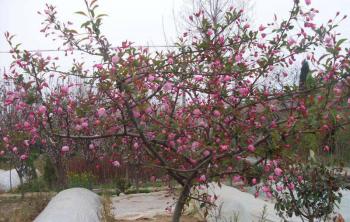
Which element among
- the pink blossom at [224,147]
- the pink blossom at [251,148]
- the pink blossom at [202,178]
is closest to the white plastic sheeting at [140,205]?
the pink blossom at [202,178]

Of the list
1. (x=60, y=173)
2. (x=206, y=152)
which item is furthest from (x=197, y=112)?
(x=60, y=173)

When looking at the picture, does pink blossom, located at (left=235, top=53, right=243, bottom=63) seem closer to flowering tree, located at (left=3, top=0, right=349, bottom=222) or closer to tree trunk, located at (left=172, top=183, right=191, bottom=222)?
flowering tree, located at (left=3, top=0, right=349, bottom=222)

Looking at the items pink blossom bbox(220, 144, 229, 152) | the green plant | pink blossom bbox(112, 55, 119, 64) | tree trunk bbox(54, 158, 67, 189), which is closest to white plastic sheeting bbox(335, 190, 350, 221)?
the green plant

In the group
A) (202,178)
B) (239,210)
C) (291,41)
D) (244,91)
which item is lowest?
(239,210)

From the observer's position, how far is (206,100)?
11.4ft

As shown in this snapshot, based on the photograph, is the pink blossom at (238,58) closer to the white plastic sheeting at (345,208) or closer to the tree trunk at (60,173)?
the white plastic sheeting at (345,208)

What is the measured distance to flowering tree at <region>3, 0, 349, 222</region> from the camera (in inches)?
102

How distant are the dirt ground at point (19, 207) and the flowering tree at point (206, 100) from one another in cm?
256

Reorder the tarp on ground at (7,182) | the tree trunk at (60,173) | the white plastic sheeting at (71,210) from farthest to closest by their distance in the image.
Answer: the tarp on ground at (7,182), the tree trunk at (60,173), the white plastic sheeting at (71,210)

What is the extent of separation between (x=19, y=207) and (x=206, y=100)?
452cm

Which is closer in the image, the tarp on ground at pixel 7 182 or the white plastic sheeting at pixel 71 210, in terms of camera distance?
the white plastic sheeting at pixel 71 210

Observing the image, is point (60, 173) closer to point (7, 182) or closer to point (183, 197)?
point (7, 182)

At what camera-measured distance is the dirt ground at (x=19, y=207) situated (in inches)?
213

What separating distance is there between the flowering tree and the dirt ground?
8.41 ft
